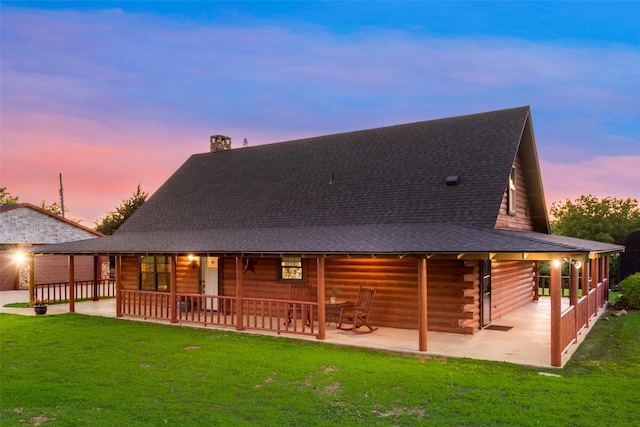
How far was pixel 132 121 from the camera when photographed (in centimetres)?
2714

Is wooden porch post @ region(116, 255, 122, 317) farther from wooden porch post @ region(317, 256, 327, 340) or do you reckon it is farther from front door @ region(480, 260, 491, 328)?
front door @ region(480, 260, 491, 328)

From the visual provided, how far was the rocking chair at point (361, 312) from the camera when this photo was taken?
12508mm

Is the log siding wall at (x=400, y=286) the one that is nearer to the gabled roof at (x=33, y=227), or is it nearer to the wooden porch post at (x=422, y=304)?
the wooden porch post at (x=422, y=304)

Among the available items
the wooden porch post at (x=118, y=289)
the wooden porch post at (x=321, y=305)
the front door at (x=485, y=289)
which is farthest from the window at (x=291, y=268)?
the wooden porch post at (x=118, y=289)

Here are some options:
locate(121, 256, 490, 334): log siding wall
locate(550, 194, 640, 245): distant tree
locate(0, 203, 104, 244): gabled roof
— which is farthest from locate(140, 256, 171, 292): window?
locate(550, 194, 640, 245): distant tree

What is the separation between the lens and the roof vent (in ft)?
46.6

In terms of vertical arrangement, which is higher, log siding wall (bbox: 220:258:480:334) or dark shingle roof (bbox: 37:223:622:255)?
dark shingle roof (bbox: 37:223:622:255)

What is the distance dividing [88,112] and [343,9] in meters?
14.8

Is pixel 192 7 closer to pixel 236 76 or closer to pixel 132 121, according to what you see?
pixel 236 76

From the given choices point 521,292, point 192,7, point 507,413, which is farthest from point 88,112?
point 507,413

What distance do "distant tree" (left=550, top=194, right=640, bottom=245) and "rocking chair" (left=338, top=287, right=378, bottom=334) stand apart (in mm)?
33663

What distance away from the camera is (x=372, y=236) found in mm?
12453

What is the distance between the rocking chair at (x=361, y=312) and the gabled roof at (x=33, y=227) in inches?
907

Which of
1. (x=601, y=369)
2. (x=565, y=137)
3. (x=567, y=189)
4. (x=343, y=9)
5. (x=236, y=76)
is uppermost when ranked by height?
(x=343, y=9)
